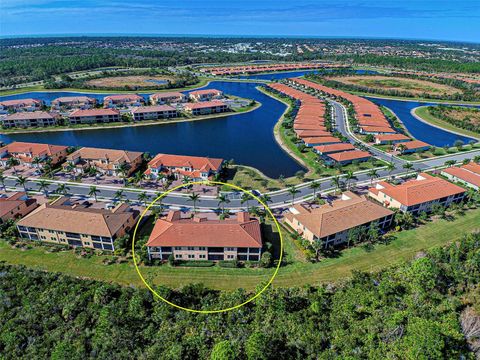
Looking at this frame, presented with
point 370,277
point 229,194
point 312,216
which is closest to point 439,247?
point 370,277

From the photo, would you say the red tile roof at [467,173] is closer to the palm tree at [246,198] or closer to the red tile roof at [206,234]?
the palm tree at [246,198]

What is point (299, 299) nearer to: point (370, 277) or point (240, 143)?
point (370, 277)

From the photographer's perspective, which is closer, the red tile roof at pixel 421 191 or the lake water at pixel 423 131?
the red tile roof at pixel 421 191

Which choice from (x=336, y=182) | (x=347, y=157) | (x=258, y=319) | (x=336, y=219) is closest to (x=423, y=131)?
(x=347, y=157)

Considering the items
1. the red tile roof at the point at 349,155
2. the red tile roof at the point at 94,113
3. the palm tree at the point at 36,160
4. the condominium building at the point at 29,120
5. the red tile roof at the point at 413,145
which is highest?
the red tile roof at the point at 94,113

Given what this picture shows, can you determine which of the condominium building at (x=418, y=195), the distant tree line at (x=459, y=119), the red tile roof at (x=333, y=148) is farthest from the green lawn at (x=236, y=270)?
the distant tree line at (x=459, y=119)

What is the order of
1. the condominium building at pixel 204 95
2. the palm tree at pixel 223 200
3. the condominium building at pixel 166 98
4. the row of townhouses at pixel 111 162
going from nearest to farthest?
the palm tree at pixel 223 200
the row of townhouses at pixel 111 162
the condominium building at pixel 166 98
the condominium building at pixel 204 95
